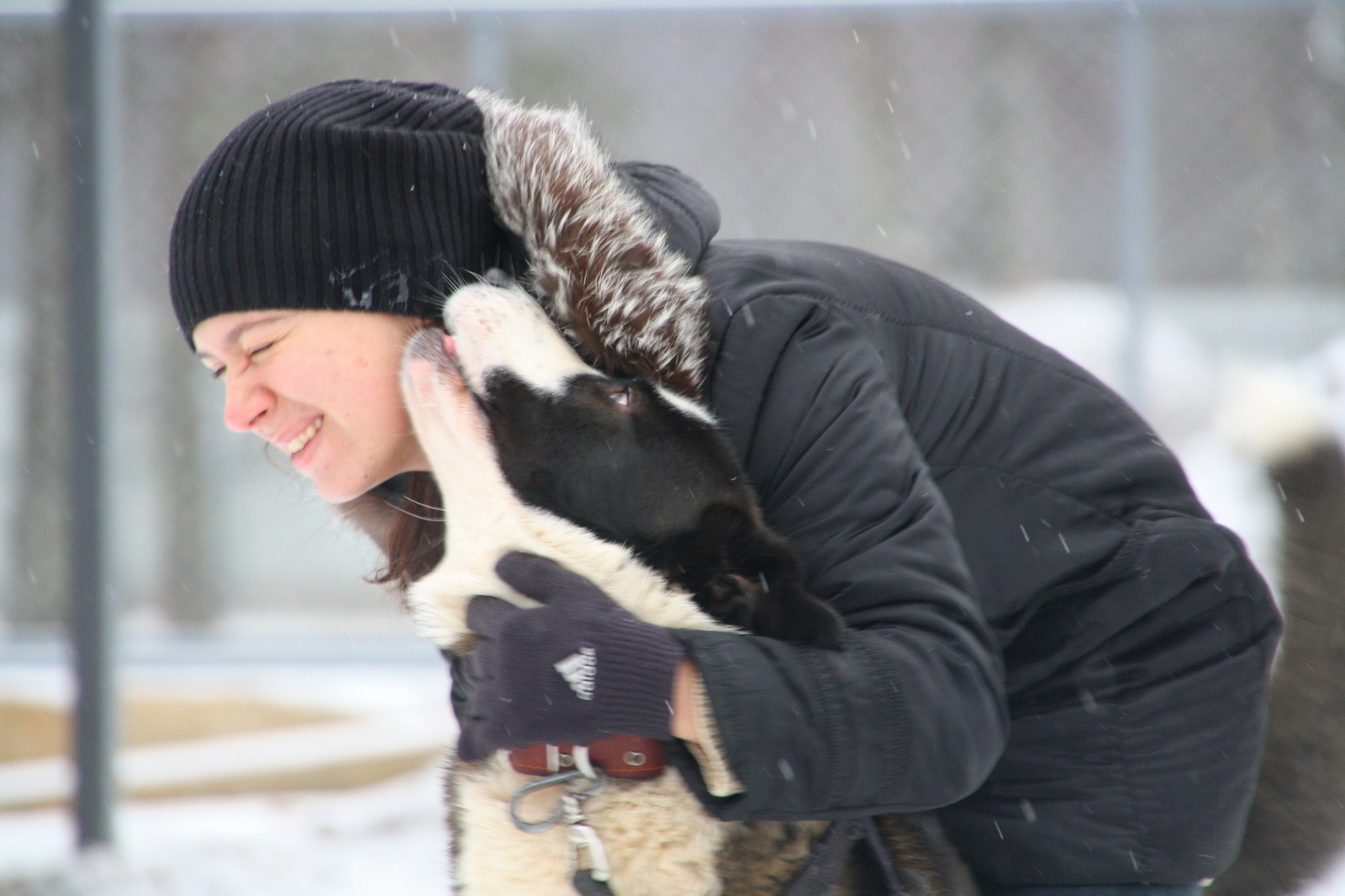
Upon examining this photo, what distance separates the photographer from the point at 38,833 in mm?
3711

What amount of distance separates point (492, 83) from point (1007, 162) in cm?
178

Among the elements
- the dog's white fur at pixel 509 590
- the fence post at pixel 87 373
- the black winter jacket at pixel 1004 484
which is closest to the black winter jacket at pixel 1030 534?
the black winter jacket at pixel 1004 484

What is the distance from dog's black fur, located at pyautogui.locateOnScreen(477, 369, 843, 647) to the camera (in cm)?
138

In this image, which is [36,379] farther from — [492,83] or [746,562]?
[746,562]

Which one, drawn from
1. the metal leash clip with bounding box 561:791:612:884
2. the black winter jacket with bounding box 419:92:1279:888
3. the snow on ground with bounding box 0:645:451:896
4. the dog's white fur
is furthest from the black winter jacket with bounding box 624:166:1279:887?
the snow on ground with bounding box 0:645:451:896

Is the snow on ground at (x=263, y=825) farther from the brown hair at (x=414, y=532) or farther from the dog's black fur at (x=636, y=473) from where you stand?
the dog's black fur at (x=636, y=473)

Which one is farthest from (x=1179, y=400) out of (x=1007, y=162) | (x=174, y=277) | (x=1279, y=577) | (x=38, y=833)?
(x=38, y=833)

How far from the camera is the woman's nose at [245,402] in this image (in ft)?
5.37

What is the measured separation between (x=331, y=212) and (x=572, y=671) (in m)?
0.73

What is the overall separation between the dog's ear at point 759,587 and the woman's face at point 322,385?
53 cm

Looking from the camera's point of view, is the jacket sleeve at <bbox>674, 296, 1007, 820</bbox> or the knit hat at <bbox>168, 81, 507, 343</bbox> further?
the knit hat at <bbox>168, 81, 507, 343</bbox>

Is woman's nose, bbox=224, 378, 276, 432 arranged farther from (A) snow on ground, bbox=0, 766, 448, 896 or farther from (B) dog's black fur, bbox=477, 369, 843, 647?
(A) snow on ground, bbox=0, 766, 448, 896

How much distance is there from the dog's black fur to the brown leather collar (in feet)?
0.59

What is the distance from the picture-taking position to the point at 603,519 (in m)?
1.42
